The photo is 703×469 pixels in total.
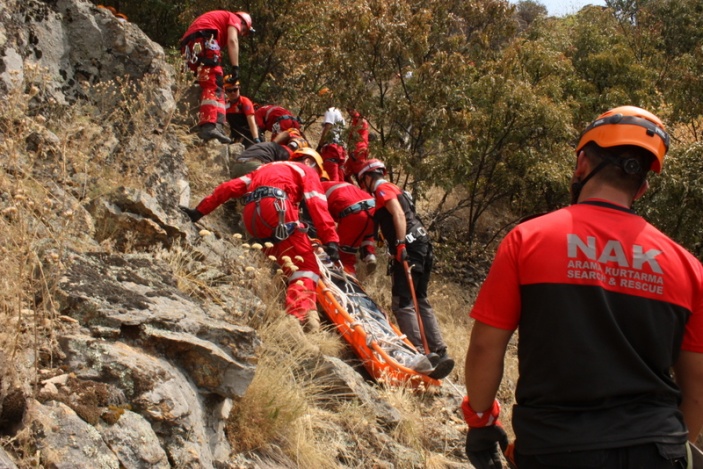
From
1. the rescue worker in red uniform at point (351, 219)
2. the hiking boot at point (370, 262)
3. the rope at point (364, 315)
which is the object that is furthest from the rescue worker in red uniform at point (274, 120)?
the rope at point (364, 315)

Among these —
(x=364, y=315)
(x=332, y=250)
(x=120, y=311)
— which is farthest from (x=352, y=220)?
(x=120, y=311)

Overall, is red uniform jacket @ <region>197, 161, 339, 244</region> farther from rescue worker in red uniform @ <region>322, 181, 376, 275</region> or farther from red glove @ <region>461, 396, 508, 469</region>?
red glove @ <region>461, 396, 508, 469</region>

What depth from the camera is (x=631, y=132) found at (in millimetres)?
2711

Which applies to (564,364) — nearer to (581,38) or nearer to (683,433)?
(683,433)

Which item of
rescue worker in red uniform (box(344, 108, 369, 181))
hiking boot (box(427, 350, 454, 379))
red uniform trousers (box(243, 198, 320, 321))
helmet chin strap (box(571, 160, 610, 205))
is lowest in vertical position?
hiking boot (box(427, 350, 454, 379))

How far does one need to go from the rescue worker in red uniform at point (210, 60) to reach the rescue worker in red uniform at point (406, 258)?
8.05 feet

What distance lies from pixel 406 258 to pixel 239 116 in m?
4.39

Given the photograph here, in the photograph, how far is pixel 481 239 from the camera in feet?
43.4

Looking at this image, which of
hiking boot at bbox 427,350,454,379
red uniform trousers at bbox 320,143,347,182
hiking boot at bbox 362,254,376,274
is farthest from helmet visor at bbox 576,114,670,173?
red uniform trousers at bbox 320,143,347,182

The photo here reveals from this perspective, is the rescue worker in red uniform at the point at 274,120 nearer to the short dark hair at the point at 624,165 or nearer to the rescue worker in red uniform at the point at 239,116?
the rescue worker in red uniform at the point at 239,116

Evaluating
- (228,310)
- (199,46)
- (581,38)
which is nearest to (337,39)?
(199,46)

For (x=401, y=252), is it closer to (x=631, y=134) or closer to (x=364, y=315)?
(x=364, y=315)

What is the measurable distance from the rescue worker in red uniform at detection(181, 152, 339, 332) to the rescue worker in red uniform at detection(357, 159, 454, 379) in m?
0.71

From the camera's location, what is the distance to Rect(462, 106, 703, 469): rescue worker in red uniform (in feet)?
8.00
